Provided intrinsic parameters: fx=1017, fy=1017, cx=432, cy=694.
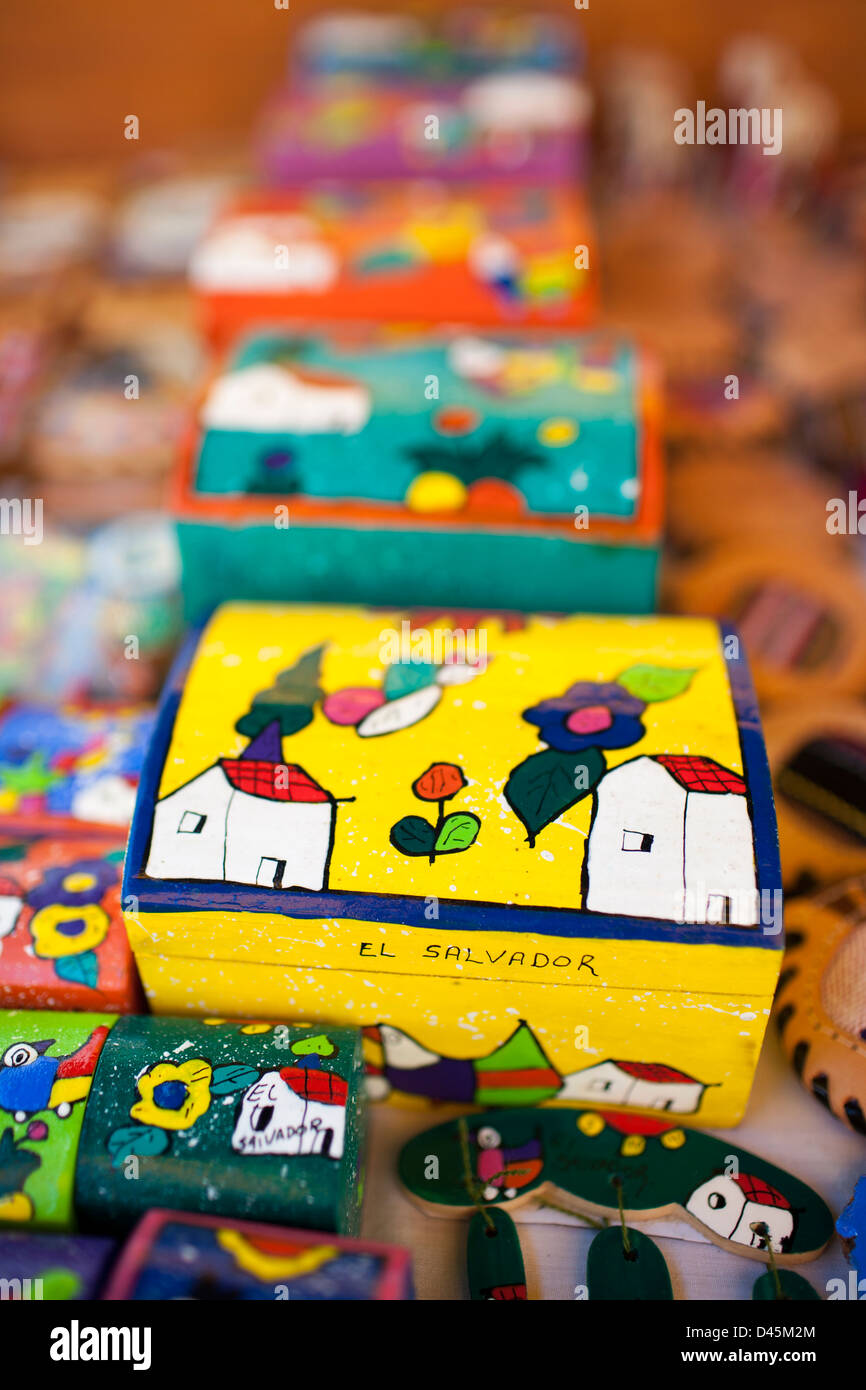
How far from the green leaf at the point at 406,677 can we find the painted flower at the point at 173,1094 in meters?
0.43

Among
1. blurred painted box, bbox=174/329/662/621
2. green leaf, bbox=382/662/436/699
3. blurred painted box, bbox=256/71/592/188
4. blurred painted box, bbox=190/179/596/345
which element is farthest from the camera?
blurred painted box, bbox=256/71/592/188

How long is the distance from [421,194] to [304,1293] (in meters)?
2.11

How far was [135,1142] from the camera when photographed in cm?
94

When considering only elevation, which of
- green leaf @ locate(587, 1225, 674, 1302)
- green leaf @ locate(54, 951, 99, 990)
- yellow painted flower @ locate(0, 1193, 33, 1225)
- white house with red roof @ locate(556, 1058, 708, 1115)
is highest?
green leaf @ locate(54, 951, 99, 990)

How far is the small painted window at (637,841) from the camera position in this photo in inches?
38.3

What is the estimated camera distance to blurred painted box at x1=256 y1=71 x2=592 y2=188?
2301mm

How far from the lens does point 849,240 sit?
94.3 inches

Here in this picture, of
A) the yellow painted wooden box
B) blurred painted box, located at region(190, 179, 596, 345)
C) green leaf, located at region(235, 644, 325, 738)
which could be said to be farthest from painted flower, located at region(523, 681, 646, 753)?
blurred painted box, located at region(190, 179, 596, 345)

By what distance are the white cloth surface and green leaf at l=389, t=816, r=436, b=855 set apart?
375mm

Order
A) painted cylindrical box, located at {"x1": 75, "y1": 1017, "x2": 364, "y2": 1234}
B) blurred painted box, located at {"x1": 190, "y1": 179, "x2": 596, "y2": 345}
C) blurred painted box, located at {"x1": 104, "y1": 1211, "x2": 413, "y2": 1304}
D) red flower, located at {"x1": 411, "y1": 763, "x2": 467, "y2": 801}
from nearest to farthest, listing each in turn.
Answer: blurred painted box, located at {"x1": 104, "y1": 1211, "x2": 413, "y2": 1304}, painted cylindrical box, located at {"x1": 75, "y1": 1017, "x2": 364, "y2": 1234}, red flower, located at {"x1": 411, "y1": 763, "x2": 467, "y2": 801}, blurred painted box, located at {"x1": 190, "y1": 179, "x2": 596, "y2": 345}

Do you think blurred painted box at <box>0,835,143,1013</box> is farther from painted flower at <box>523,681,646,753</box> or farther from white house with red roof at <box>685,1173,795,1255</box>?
white house with red roof at <box>685,1173,795,1255</box>

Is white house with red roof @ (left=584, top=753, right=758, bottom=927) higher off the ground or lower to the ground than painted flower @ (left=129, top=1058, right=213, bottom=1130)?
higher

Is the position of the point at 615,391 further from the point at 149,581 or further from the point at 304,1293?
the point at 304,1293
